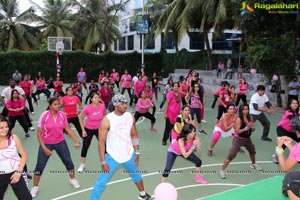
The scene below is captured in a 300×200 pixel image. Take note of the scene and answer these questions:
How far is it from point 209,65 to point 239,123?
777 inches

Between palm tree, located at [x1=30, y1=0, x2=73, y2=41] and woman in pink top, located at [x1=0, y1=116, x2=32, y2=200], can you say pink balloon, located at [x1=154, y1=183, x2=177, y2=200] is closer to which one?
woman in pink top, located at [x1=0, y1=116, x2=32, y2=200]

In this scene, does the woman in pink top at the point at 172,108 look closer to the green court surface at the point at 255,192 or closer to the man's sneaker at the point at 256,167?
the man's sneaker at the point at 256,167

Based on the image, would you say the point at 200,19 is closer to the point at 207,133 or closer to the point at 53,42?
the point at 53,42

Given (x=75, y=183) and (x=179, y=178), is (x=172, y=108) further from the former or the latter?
(x=75, y=183)

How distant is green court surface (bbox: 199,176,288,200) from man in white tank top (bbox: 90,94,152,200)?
1.64 metres

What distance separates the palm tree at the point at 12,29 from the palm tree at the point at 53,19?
166 cm

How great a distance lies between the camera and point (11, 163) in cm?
439

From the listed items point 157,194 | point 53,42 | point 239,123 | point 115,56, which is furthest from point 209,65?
point 157,194

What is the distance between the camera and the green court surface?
18.8 ft

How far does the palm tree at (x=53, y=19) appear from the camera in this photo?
3650 centimetres

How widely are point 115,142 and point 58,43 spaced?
17.6 meters

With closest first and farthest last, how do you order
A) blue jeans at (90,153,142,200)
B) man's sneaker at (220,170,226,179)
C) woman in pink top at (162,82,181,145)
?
1. blue jeans at (90,153,142,200)
2. man's sneaker at (220,170,226,179)
3. woman in pink top at (162,82,181,145)

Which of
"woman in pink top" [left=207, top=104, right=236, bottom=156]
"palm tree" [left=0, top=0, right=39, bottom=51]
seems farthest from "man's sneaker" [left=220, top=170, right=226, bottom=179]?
"palm tree" [left=0, top=0, right=39, bottom=51]

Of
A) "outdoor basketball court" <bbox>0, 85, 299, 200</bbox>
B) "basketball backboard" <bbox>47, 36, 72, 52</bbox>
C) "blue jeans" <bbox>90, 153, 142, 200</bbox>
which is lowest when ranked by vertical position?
"outdoor basketball court" <bbox>0, 85, 299, 200</bbox>
